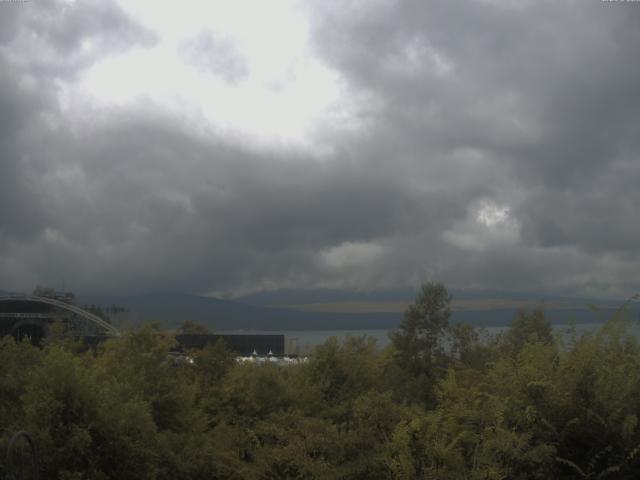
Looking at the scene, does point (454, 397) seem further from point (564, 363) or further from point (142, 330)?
point (142, 330)

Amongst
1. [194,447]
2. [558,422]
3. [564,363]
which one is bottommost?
[194,447]

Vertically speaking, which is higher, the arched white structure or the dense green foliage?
the arched white structure

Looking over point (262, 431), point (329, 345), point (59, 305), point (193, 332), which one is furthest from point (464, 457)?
point (59, 305)

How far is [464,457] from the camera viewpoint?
1273 cm

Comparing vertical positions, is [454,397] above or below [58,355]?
below

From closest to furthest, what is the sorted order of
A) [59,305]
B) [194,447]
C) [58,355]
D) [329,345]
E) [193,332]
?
[58,355], [194,447], [329,345], [193,332], [59,305]

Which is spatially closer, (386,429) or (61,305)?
(386,429)

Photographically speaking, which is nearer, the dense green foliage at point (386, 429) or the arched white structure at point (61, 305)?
the dense green foliage at point (386, 429)

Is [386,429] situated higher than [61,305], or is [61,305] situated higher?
[61,305]

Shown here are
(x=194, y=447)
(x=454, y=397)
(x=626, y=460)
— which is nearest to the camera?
(x=626, y=460)

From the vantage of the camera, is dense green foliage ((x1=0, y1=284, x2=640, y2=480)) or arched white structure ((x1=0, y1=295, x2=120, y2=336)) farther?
arched white structure ((x1=0, y1=295, x2=120, y2=336))

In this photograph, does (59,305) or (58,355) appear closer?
(58,355)

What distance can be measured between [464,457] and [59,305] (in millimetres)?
90010

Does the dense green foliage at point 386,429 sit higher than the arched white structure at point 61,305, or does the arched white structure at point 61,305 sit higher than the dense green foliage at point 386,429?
the arched white structure at point 61,305
